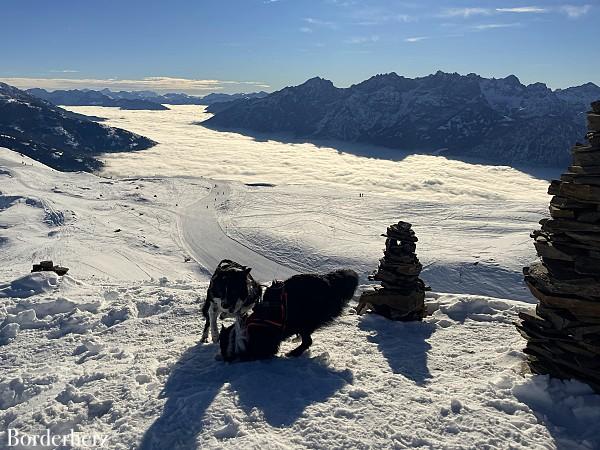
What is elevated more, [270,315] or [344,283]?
[344,283]

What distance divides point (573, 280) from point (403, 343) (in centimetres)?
351

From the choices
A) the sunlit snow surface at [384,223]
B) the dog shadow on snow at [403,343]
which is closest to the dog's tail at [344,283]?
the dog shadow on snow at [403,343]

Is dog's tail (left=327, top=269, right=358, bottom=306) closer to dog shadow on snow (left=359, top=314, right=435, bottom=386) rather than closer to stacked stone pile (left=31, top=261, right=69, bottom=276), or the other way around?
dog shadow on snow (left=359, top=314, right=435, bottom=386)

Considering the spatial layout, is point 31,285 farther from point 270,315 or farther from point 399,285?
point 399,285

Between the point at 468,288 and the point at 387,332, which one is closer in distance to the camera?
the point at 387,332

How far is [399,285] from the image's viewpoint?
11.1 m

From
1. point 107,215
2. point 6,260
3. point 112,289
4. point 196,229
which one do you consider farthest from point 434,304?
point 107,215

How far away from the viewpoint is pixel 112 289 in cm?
1298

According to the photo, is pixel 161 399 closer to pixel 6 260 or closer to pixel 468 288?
pixel 6 260

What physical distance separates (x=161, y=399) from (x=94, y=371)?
163 cm

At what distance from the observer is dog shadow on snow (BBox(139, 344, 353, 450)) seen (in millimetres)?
5946

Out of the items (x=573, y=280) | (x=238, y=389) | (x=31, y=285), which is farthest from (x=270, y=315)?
(x=31, y=285)

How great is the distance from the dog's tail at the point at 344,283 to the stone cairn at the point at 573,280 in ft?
10.2

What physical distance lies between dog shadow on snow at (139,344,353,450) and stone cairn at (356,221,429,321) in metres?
3.37
